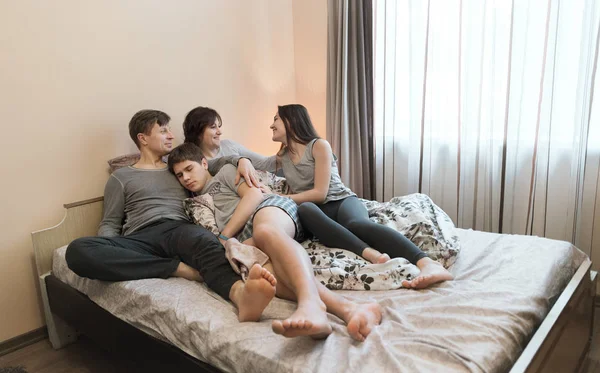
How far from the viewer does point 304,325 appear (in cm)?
123

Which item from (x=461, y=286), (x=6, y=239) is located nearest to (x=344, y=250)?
(x=461, y=286)

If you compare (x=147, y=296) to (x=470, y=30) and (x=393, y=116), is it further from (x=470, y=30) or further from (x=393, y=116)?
(x=470, y=30)

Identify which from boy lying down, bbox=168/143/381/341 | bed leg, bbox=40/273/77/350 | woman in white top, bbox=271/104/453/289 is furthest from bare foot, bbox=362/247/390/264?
bed leg, bbox=40/273/77/350

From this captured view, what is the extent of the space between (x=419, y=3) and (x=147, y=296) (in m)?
2.30

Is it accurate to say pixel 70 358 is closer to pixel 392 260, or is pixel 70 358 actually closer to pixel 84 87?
pixel 84 87

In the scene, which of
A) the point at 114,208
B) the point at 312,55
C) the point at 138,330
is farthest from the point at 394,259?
the point at 312,55

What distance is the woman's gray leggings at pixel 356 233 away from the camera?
1805 mm

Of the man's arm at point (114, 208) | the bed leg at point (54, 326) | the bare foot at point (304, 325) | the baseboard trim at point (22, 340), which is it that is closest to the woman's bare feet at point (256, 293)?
the bare foot at point (304, 325)

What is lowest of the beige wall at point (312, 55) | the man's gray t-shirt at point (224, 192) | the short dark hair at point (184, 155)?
the man's gray t-shirt at point (224, 192)

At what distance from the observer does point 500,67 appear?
253 cm

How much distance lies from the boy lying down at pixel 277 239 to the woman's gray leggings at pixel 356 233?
77mm

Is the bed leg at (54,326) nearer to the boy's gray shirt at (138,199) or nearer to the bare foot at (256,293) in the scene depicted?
the boy's gray shirt at (138,199)

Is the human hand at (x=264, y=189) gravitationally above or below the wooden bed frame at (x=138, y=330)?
above

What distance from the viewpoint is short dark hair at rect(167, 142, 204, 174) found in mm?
2283
